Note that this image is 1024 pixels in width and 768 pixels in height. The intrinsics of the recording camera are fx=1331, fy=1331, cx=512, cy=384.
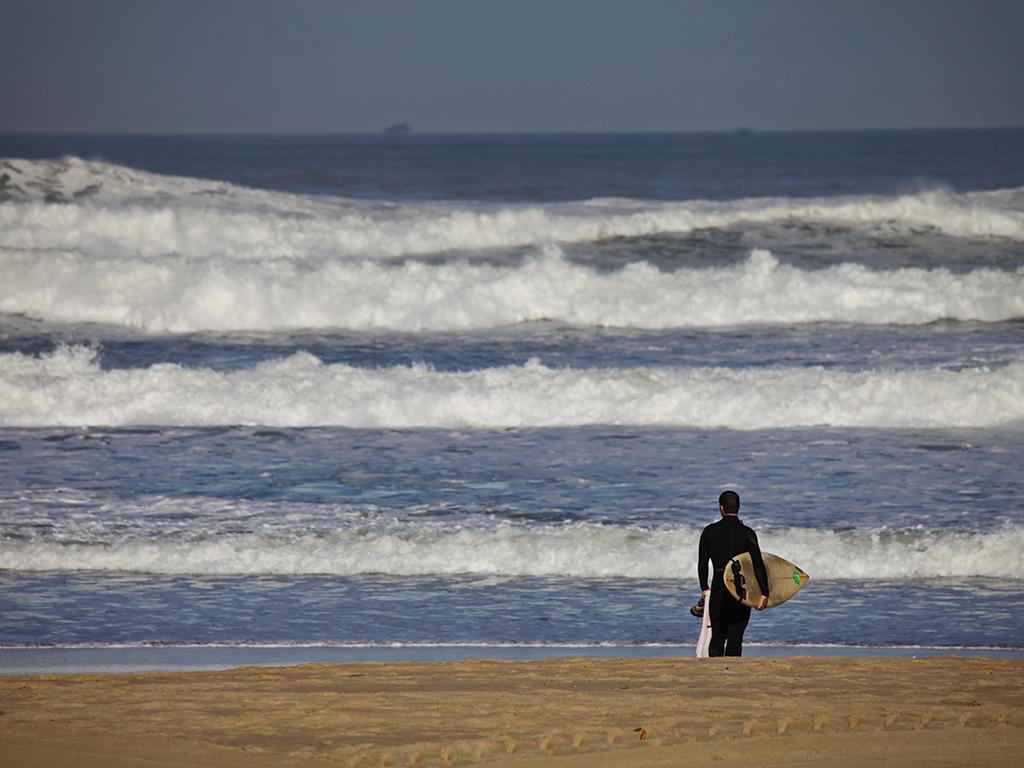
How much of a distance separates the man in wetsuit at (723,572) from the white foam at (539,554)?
6.56 ft

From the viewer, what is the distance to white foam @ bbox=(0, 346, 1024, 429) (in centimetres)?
1391

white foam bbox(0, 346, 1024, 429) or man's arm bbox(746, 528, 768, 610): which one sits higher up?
white foam bbox(0, 346, 1024, 429)

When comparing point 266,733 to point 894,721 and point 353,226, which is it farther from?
point 353,226

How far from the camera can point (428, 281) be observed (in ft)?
72.2

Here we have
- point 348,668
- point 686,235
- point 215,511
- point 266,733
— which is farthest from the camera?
point 686,235

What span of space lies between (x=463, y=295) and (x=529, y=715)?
16330 mm

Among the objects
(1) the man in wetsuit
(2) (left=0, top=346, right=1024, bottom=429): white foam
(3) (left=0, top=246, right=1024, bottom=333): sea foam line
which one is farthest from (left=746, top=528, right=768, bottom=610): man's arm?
(3) (left=0, top=246, right=1024, bottom=333): sea foam line

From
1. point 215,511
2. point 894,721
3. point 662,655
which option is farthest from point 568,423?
point 894,721

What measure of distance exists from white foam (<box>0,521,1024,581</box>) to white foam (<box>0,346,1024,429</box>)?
4565 millimetres

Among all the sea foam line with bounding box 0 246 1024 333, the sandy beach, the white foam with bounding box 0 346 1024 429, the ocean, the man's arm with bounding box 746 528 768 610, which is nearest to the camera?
the sandy beach

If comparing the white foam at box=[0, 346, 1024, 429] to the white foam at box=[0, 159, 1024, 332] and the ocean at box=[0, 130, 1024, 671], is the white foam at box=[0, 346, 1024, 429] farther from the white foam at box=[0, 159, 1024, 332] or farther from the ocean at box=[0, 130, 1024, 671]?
the white foam at box=[0, 159, 1024, 332]

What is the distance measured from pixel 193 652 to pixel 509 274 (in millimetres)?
15412

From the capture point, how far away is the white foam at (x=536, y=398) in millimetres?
13914

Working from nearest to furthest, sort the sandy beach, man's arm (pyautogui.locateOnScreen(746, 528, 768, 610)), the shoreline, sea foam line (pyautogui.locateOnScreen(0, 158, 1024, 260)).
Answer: the sandy beach < man's arm (pyautogui.locateOnScreen(746, 528, 768, 610)) < the shoreline < sea foam line (pyautogui.locateOnScreen(0, 158, 1024, 260))
